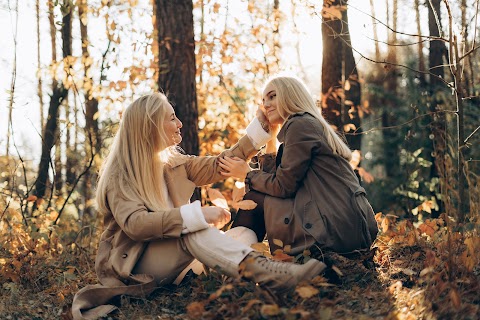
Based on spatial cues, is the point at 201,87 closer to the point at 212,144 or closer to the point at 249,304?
the point at 212,144

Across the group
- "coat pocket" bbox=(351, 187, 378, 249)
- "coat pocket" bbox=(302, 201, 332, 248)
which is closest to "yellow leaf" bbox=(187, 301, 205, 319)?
"coat pocket" bbox=(302, 201, 332, 248)

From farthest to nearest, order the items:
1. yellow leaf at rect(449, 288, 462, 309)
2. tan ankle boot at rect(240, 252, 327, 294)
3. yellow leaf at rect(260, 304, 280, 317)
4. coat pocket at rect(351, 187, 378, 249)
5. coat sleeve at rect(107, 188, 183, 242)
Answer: coat pocket at rect(351, 187, 378, 249), coat sleeve at rect(107, 188, 183, 242), tan ankle boot at rect(240, 252, 327, 294), yellow leaf at rect(449, 288, 462, 309), yellow leaf at rect(260, 304, 280, 317)

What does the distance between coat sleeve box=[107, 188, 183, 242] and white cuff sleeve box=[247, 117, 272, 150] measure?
1.06m

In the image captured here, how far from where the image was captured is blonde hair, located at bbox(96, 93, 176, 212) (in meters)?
4.16

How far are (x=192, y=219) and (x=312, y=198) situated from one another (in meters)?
0.77

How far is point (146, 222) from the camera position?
3.89m

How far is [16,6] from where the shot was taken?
7039 millimetres

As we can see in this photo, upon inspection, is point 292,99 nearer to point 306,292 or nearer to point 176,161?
point 176,161

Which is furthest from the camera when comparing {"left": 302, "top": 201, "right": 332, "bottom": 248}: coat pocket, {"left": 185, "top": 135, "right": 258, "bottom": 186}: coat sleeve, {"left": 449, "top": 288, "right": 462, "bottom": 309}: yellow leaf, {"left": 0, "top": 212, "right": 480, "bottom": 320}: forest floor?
{"left": 185, "top": 135, "right": 258, "bottom": 186}: coat sleeve

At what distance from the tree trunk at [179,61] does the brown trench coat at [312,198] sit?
2.15 m

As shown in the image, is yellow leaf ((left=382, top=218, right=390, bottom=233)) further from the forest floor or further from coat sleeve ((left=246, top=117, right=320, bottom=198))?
coat sleeve ((left=246, top=117, right=320, bottom=198))

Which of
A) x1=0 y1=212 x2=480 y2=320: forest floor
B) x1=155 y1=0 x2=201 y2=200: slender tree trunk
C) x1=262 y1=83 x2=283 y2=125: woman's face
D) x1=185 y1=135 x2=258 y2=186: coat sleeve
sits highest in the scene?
x1=155 y1=0 x2=201 y2=200: slender tree trunk

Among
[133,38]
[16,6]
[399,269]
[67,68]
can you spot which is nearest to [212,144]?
[133,38]

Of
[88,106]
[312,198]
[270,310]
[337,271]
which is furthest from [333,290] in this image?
[88,106]
